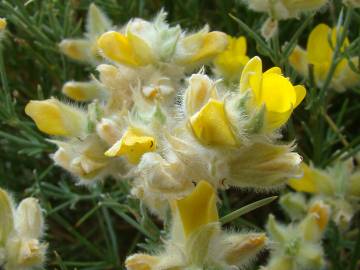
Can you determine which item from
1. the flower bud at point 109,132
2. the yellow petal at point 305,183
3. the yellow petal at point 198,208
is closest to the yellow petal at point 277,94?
the yellow petal at point 198,208

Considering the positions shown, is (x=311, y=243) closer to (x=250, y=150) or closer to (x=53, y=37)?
(x=250, y=150)

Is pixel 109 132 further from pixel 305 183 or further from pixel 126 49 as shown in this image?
pixel 305 183

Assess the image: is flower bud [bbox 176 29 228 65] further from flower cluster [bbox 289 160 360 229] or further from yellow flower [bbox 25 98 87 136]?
flower cluster [bbox 289 160 360 229]

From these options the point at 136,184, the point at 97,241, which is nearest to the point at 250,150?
the point at 136,184

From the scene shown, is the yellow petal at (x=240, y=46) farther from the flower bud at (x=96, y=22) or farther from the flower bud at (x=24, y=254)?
the flower bud at (x=24, y=254)

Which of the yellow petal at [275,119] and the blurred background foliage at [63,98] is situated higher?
the yellow petal at [275,119]

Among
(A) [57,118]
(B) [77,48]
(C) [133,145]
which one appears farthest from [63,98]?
(C) [133,145]
